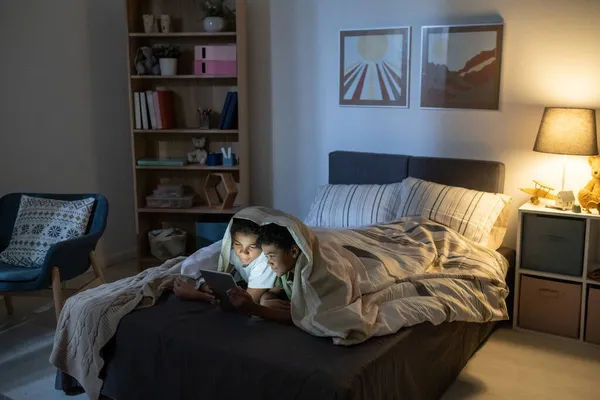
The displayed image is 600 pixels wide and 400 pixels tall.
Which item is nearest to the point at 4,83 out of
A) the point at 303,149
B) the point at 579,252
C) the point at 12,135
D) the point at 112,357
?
the point at 12,135

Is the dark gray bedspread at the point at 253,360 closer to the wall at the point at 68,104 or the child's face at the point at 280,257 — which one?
the child's face at the point at 280,257

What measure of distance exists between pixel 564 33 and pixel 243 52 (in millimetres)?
2063

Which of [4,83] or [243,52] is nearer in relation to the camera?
[4,83]

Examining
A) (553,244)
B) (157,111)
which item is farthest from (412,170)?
(157,111)

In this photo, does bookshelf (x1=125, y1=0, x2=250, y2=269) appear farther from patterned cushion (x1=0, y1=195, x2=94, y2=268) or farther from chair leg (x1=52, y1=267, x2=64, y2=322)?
chair leg (x1=52, y1=267, x2=64, y2=322)

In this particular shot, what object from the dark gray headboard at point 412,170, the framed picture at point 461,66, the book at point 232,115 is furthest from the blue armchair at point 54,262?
the framed picture at point 461,66

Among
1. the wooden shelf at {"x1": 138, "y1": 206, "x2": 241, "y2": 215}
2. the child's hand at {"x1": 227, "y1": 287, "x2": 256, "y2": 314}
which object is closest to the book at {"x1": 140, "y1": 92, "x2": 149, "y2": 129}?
the wooden shelf at {"x1": 138, "y1": 206, "x2": 241, "y2": 215}

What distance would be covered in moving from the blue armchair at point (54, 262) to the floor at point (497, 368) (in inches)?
10.0

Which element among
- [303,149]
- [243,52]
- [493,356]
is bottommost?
[493,356]

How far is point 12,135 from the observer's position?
419cm

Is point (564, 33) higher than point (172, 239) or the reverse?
higher

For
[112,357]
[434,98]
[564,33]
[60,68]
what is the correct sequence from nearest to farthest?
[112,357] → [564,33] → [434,98] → [60,68]

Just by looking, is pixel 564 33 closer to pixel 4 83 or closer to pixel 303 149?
pixel 303 149

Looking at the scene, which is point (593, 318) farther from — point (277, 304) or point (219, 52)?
point (219, 52)
